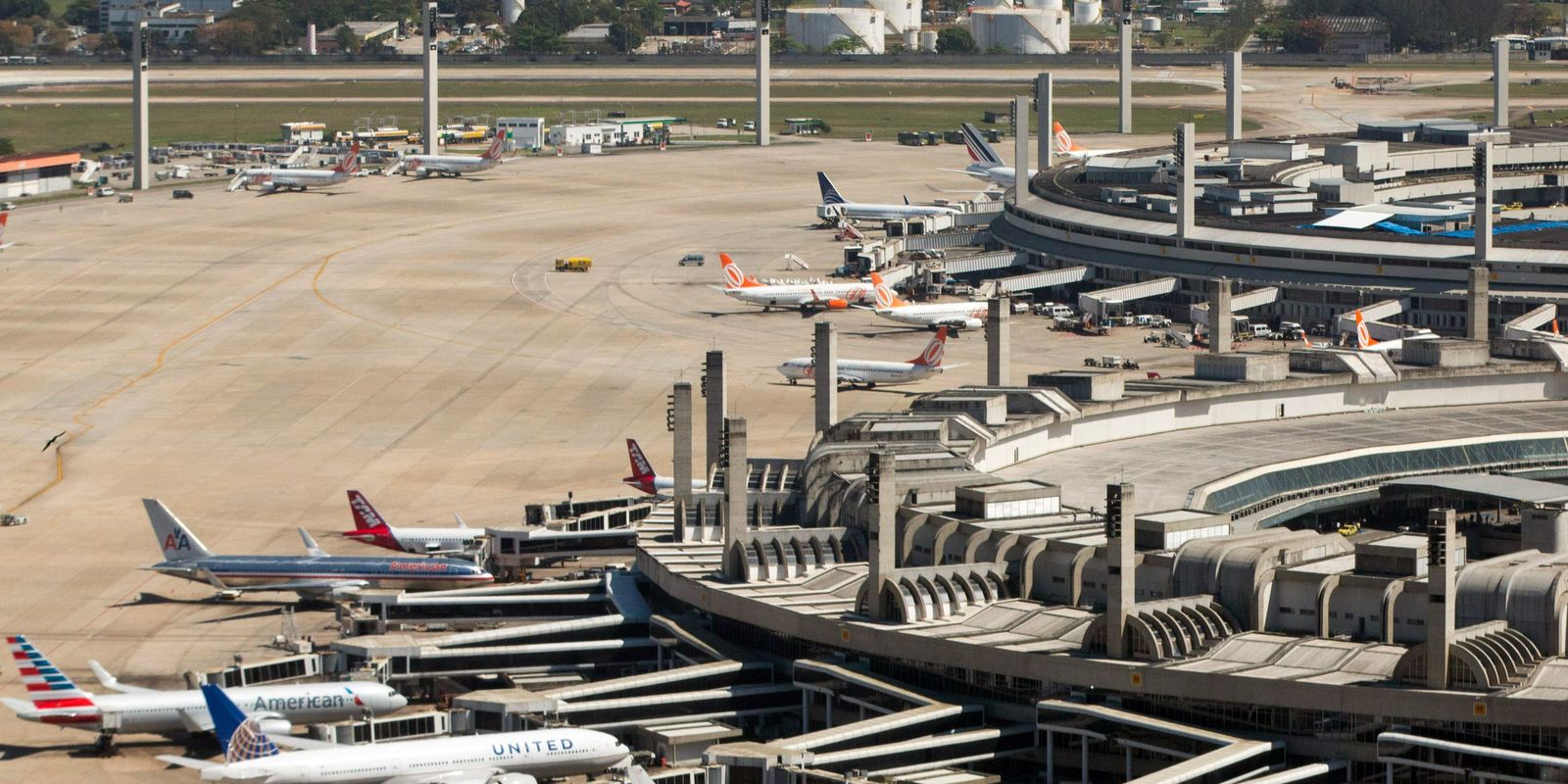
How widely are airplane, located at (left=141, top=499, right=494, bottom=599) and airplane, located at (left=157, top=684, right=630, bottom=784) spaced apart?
74.2 feet

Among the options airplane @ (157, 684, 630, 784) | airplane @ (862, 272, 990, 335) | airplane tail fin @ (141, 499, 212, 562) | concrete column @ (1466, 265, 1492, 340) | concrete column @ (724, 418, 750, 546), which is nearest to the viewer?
airplane @ (157, 684, 630, 784)

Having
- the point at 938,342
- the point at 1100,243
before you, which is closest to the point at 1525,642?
the point at 938,342

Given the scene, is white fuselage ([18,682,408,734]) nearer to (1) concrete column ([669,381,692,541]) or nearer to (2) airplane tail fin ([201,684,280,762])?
(2) airplane tail fin ([201,684,280,762])

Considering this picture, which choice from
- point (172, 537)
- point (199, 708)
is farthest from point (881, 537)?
point (172, 537)

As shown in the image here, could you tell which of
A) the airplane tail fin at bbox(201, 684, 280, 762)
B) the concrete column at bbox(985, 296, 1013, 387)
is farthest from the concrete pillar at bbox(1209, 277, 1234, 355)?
the airplane tail fin at bbox(201, 684, 280, 762)

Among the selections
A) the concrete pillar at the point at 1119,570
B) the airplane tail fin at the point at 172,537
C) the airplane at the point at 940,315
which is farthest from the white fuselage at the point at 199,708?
the airplane at the point at 940,315

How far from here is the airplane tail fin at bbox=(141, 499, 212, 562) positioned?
100688mm

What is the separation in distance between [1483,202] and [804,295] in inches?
1861

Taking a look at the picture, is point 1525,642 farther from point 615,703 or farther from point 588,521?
point 588,521

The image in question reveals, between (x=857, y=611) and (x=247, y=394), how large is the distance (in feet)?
239

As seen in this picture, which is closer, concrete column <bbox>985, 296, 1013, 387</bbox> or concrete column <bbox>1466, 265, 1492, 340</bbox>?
concrete column <bbox>985, 296, 1013, 387</bbox>

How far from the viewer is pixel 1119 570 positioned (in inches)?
2928

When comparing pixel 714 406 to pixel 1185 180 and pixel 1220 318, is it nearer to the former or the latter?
pixel 1220 318

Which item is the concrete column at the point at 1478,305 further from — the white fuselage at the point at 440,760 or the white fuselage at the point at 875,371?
the white fuselage at the point at 440,760
